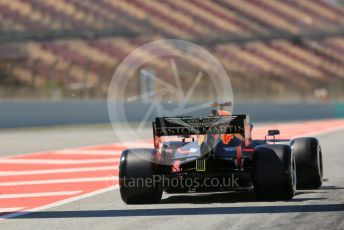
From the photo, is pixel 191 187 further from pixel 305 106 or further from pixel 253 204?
pixel 305 106

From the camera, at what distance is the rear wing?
29.5 ft

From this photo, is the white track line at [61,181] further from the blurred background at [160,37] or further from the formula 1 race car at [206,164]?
the blurred background at [160,37]

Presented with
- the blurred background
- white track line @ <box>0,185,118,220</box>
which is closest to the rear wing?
white track line @ <box>0,185,118,220</box>

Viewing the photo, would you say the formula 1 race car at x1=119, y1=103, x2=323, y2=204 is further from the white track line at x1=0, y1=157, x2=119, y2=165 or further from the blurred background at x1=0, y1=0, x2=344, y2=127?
the blurred background at x1=0, y1=0, x2=344, y2=127

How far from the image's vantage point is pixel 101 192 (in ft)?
34.9

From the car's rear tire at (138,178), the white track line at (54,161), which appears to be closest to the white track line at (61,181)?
the car's rear tire at (138,178)

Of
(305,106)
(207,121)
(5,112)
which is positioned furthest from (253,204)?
(305,106)

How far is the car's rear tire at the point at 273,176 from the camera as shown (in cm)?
891

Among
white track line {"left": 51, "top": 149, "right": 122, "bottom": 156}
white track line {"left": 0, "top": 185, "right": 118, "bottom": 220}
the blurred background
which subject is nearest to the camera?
white track line {"left": 0, "top": 185, "right": 118, "bottom": 220}

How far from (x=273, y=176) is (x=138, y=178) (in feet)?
4.63

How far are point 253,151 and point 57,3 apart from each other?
82.5 metres

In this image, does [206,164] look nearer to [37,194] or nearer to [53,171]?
[37,194]

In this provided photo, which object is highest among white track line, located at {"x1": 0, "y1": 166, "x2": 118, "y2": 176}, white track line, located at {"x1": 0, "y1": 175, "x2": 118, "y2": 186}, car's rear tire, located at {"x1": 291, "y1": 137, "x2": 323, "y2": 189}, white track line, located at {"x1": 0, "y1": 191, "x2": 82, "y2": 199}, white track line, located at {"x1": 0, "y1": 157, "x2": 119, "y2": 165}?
car's rear tire, located at {"x1": 291, "y1": 137, "x2": 323, "y2": 189}

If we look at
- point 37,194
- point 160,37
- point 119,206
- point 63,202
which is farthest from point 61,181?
point 160,37
